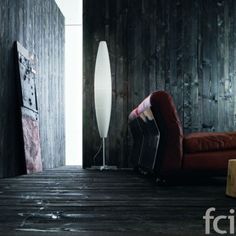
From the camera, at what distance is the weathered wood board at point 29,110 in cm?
418

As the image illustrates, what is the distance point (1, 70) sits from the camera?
3785mm

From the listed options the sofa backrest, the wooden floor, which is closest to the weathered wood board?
the wooden floor

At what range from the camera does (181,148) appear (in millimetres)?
2893

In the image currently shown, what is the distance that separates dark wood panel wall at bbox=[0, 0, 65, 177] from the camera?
3854 mm

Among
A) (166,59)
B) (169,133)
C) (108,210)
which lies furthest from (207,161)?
(166,59)

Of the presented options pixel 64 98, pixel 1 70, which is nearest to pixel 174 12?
pixel 64 98

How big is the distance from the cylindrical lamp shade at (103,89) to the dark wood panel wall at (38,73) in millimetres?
733

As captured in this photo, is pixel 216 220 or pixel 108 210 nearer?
pixel 216 220

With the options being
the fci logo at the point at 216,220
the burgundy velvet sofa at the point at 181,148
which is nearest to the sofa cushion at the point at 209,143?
the burgundy velvet sofa at the point at 181,148

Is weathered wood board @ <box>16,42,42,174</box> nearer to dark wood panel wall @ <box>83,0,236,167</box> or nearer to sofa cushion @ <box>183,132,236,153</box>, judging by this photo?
dark wood panel wall @ <box>83,0,236,167</box>

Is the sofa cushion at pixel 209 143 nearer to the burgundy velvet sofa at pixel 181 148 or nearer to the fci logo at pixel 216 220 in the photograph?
the burgundy velvet sofa at pixel 181 148

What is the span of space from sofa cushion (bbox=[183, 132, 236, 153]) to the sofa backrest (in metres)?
0.07

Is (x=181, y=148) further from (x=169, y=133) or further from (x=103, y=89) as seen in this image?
(x=103, y=89)

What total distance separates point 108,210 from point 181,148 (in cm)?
125
